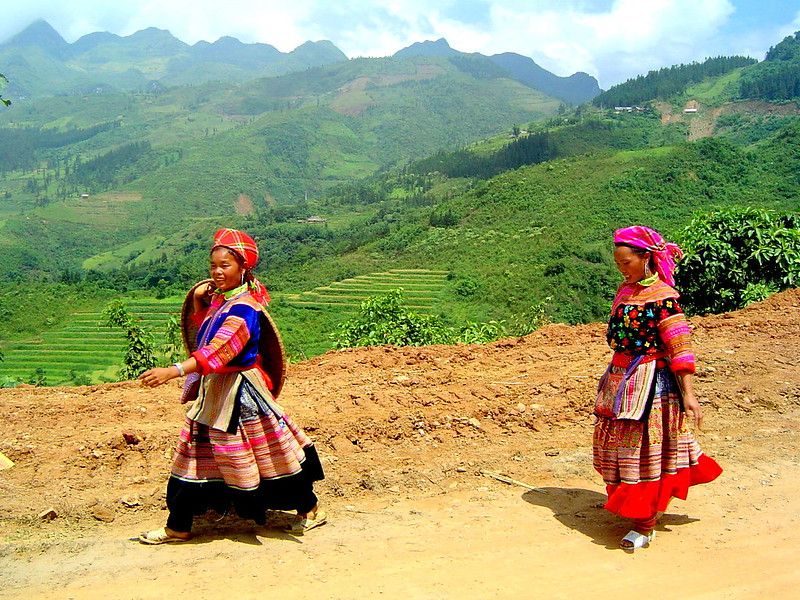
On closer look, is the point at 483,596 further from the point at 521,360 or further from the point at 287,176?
the point at 287,176

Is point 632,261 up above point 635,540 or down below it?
above

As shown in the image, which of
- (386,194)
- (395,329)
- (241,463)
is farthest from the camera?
(386,194)

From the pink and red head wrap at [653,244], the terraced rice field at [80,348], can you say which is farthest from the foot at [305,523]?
the terraced rice field at [80,348]

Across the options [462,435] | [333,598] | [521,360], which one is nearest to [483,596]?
[333,598]

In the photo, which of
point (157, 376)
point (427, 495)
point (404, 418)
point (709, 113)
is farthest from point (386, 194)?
point (157, 376)

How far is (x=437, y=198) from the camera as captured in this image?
88062 millimetres

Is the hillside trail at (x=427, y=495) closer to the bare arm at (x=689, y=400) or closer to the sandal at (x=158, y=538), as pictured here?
the sandal at (x=158, y=538)

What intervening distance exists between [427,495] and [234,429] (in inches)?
56.1

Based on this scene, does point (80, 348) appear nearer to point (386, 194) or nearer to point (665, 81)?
point (386, 194)

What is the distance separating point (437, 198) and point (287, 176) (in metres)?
70.3

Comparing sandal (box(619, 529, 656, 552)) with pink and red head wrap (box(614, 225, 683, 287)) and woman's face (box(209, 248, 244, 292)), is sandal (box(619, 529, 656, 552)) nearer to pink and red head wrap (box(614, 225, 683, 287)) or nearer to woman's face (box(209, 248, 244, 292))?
pink and red head wrap (box(614, 225, 683, 287))

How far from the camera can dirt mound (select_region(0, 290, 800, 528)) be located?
4.40 meters

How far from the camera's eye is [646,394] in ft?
12.1

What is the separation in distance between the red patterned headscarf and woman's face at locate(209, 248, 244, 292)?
3cm
